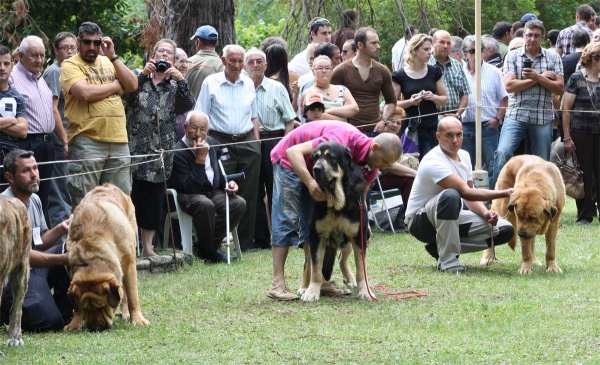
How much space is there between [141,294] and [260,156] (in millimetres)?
3358

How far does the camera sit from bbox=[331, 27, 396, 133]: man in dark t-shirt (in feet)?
42.0

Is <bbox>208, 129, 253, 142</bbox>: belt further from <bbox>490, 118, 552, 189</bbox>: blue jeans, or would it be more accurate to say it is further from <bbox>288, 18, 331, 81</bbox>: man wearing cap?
<bbox>490, 118, 552, 189</bbox>: blue jeans

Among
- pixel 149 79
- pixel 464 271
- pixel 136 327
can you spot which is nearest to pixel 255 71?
pixel 149 79

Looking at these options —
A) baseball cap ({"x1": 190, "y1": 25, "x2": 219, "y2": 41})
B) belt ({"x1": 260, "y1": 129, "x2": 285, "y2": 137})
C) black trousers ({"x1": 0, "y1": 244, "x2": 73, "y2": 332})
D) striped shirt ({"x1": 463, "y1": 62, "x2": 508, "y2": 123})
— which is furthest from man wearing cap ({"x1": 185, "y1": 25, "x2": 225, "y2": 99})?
black trousers ({"x1": 0, "y1": 244, "x2": 73, "y2": 332})

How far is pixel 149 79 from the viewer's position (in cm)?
1076

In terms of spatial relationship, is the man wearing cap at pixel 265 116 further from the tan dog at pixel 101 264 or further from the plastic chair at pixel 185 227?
the tan dog at pixel 101 264

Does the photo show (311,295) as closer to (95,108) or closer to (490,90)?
(95,108)

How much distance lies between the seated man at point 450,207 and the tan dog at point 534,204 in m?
0.23

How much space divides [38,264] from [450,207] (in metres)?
4.14

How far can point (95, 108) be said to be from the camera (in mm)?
9898

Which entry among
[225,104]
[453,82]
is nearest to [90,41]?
[225,104]

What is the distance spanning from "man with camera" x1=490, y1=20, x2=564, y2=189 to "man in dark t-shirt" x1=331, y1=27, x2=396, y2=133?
1802 mm

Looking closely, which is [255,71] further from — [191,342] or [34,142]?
[191,342]

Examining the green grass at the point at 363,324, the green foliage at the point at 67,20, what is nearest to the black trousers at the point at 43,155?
the green grass at the point at 363,324
